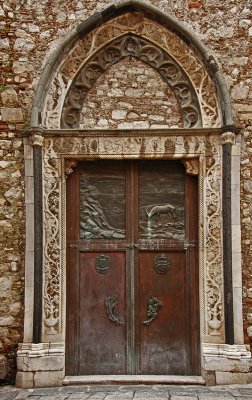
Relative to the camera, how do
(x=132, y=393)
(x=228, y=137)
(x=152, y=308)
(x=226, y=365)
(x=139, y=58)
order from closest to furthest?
(x=132, y=393), (x=226, y=365), (x=228, y=137), (x=152, y=308), (x=139, y=58)

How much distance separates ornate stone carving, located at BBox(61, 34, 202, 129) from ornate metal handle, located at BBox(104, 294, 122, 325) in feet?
6.79

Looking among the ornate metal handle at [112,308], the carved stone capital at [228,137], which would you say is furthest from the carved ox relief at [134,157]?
the ornate metal handle at [112,308]

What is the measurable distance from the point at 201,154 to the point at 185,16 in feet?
5.38

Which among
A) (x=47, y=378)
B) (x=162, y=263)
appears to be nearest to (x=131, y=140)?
(x=162, y=263)

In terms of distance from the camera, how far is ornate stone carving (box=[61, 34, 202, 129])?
5988mm

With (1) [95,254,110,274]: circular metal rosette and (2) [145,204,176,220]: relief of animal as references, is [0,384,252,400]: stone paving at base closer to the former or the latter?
(1) [95,254,110,274]: circular metal rosette

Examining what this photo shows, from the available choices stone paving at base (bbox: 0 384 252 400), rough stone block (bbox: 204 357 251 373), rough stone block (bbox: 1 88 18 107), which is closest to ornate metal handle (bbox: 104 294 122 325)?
stone paving at base (bbox: 0 384 252 400)

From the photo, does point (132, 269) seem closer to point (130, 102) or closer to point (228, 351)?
point (228, 351)

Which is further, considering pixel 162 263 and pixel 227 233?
pixel 162 263

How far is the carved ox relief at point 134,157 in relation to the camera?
18.5ft

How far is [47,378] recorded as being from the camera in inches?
215

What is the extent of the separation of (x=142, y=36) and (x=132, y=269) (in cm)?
278

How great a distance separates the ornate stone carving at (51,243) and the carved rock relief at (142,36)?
51cm

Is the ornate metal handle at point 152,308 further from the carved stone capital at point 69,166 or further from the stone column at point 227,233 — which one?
the carved stone capital at point 69,166
